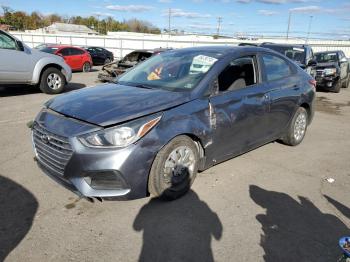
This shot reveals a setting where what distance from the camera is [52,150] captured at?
3498 millimetres

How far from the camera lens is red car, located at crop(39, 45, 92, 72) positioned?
19.1m

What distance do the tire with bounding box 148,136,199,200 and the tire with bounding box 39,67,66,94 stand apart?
775 cm

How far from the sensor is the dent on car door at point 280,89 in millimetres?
4980

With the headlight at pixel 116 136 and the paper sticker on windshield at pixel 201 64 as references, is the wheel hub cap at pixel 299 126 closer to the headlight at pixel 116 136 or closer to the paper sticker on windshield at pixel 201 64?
the paper sticker on windshield at pixel 201 64

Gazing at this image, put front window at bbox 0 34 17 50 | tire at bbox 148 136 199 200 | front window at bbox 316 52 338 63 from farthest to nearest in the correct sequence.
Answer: front window at bbox 316 52 338 63 → front window at bbox 0 34 17 50 → tire at bbox 148 136 199 200

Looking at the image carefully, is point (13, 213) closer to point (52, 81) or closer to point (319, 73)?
point (52, 81)

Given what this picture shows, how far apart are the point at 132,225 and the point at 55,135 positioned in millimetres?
1179

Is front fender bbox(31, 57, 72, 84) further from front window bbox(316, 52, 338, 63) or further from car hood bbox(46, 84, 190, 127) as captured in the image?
front window bbox(316, 52, 338, 63)

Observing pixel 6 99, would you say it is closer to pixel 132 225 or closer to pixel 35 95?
pixel 35 95

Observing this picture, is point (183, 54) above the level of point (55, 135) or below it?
above

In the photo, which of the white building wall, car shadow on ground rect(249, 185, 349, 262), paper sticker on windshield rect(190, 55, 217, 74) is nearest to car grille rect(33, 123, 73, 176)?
paper sticker on windshield rect(190, 55, 217, 74)

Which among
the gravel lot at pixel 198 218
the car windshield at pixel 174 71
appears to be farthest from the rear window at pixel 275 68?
the gravel lot at pixel 198 218

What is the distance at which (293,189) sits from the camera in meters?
4.28

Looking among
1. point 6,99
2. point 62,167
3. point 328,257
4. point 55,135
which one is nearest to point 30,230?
point 62,167
